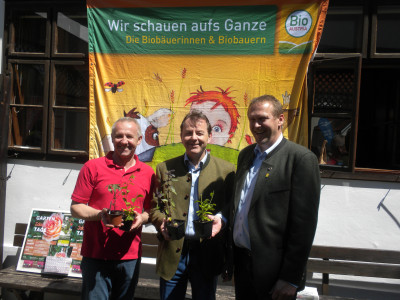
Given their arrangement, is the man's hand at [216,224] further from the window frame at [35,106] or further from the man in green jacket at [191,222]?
the window frame at [35,106]

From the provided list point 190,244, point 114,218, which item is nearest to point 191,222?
point 190,244

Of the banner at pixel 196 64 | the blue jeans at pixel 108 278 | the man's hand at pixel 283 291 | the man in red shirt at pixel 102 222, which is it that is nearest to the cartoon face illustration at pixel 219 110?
the banner at pixel 196 64

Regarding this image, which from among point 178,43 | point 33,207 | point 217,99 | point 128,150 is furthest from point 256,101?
point 33,207

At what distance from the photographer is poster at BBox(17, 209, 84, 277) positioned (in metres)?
4.22

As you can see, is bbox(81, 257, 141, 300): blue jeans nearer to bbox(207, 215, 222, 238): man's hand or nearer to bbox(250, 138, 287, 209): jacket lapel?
bbox(207, 215, 222, 238): man's hand

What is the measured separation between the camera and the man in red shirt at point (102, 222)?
8.50 feet

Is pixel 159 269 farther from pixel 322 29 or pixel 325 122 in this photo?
pixel 322 29

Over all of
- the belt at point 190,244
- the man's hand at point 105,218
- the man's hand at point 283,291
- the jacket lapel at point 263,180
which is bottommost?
the man's hand at point 283,291

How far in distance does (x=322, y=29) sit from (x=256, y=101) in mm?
1981

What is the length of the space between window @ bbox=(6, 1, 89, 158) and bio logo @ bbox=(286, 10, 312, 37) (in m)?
2.32

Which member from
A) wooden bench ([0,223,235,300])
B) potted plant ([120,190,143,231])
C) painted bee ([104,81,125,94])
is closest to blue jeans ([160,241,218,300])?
potted plant ([120,190,143,231])

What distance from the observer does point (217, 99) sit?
419cm

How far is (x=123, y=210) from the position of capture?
252 centimetres

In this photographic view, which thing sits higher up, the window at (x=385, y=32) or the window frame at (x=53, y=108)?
the window at (x=385, y=32)
